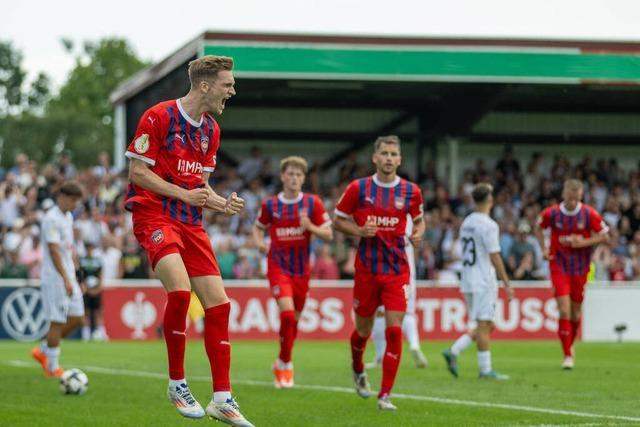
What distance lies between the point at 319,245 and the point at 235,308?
8.51 feet

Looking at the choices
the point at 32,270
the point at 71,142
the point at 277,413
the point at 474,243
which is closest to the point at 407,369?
the point at 474,243

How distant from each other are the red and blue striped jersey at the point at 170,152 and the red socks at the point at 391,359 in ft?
9.01

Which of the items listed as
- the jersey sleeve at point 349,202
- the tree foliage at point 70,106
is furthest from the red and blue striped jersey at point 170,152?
the tree foliage at point 70,106

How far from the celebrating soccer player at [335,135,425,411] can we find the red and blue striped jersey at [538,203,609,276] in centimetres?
550

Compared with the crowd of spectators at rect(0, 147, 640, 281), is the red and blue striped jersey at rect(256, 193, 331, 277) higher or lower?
lower

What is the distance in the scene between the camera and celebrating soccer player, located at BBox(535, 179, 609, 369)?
1709cm

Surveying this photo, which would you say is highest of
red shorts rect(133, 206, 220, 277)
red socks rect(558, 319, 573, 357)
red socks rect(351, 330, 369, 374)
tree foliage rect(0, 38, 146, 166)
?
tree foliage rect(0, 38, 146, 166)

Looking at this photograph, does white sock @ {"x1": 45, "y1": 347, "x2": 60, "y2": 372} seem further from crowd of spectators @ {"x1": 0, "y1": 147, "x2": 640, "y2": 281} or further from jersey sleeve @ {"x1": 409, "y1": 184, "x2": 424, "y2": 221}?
crowd of spectators @ {"x1": 0, "y1": 147, "x2": 640, "y2": 281}

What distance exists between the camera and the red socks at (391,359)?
37.7 ft

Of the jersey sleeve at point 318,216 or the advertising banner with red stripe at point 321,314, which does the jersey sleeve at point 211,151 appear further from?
the advertising banner with red stripe at point 321,314

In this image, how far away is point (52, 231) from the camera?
48.2 feet

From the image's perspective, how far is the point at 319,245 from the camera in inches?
1075

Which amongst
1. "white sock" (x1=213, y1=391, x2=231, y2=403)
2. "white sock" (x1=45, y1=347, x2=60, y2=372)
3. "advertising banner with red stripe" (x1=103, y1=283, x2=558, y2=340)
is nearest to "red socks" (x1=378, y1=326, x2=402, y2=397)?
"white sock" (x1=213, y1=391, x2=231, y2=403)

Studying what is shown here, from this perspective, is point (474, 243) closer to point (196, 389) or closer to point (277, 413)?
point (196, 389)
